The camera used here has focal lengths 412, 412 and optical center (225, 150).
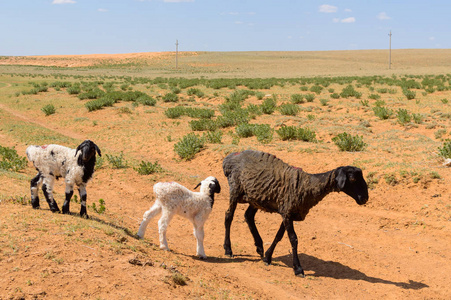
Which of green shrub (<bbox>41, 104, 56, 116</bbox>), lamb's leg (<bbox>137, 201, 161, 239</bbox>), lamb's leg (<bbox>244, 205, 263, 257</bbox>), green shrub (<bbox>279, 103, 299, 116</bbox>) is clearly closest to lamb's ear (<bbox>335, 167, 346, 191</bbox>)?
lamb's leg (<bbox>244, 205, 263, 257</bbox>)

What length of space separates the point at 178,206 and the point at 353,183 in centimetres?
293

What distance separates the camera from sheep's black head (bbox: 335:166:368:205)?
6.61 meters

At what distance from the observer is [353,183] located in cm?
669

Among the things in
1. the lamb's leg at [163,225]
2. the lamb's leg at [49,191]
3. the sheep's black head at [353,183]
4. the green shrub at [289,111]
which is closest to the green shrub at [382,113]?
the green shrub at [289,111]

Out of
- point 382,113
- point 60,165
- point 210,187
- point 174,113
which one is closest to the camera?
point 60,165

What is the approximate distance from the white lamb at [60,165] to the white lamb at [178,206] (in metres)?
1.32

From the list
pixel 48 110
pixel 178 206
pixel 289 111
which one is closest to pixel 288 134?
pixel 289 111

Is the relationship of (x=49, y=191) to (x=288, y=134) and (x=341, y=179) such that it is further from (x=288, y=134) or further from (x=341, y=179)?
(x=288, y=134)

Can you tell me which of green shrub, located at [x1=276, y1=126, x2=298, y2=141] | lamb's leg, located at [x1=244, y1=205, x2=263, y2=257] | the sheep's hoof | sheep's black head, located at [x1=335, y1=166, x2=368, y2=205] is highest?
sheep's black head, located at [x1=335, y1=166, x2=368, y2=205]

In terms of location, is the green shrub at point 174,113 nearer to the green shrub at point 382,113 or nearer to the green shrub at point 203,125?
the green shrub at point 203,125

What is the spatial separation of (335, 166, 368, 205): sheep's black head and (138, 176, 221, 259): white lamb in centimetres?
228

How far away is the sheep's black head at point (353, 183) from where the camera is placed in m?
6.61

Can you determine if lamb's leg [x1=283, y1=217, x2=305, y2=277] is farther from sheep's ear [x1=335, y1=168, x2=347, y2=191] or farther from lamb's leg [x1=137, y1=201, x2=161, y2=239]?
lamb's leg [x1=137, y1=201, x2=161, y2=239]

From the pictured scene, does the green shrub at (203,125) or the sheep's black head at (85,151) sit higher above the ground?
the sheep's black head at (85,151)
